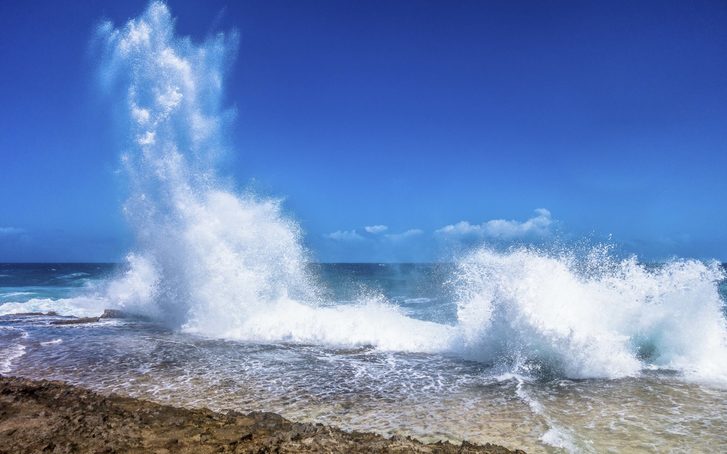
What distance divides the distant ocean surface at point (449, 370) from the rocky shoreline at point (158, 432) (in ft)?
2.59

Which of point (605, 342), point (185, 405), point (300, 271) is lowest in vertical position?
point (185, 405)

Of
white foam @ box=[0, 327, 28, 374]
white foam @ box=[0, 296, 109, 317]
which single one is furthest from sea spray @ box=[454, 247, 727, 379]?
white foam @ box=[0, 296, 109, 317]

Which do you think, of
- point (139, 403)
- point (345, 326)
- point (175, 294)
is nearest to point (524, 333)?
point (345, 326)

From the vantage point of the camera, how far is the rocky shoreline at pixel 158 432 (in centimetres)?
526

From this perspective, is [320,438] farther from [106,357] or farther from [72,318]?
[72,318]

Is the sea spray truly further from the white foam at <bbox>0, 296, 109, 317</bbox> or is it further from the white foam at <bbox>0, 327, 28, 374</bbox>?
the white foam at <bbox>0, 296, 109, 317</bbox>

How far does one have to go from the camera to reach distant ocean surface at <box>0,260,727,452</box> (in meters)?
6.68

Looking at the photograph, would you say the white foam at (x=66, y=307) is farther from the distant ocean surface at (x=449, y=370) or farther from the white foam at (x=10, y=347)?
the distant ocean surface at (x=449, y=370)

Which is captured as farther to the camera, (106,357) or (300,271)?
(300,271)

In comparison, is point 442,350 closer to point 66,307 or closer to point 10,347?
point 10,347

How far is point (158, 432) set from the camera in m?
5.73

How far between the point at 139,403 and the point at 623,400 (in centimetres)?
872

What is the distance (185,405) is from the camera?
24.0 feet

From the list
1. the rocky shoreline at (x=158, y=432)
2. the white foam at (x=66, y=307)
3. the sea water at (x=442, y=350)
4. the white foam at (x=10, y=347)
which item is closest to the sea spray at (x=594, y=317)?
the sea water at (x=442, y=350)
